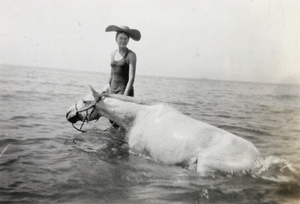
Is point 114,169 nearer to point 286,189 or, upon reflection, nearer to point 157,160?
point 157,160

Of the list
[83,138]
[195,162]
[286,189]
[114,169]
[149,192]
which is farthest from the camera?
[83,138]

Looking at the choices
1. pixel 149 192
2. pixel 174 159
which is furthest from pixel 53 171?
pixel 174 159

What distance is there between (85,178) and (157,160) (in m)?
1.28

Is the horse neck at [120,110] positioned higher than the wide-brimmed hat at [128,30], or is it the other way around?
the wide-brimmed hat at [128,30]

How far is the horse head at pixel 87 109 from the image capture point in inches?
218

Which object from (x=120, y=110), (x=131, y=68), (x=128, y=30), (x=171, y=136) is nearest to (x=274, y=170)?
(x=171, y=136)

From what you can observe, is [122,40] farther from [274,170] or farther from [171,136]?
[274,170]

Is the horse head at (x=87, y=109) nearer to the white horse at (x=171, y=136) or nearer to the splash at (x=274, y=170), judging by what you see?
the white horse at (x=171, y=136)

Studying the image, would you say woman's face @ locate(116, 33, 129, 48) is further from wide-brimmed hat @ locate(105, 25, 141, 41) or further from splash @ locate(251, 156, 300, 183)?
splash @ locate(251, 156, 300, 183)

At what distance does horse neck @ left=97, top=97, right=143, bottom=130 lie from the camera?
528 centimetres

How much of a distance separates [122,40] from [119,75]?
2.59ft

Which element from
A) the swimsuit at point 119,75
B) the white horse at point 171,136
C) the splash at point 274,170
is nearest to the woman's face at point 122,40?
the swimsuit at point 119,75

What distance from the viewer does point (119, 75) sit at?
20.0ft

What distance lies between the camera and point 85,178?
13.5 ft
